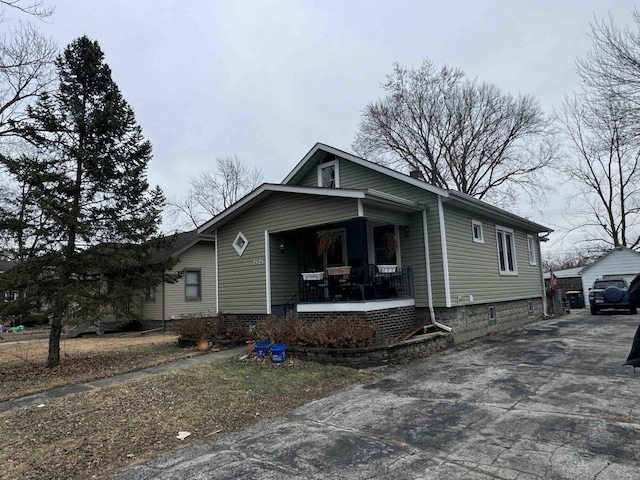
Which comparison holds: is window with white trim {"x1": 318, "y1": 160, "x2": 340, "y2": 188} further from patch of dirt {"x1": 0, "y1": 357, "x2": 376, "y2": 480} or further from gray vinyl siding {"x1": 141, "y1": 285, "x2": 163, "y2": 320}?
gray vinyl siding {"x1": 141, "y1": 285, "x2": 163, "y2": 320}

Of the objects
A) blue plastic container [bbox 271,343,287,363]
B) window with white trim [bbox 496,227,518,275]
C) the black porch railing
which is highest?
window with white trim [bbox 496,227,518,275]

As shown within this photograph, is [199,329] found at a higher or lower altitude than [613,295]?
lower

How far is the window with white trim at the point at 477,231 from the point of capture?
43.3 feet

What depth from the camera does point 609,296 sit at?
18641 mm

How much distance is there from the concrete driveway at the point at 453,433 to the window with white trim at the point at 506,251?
7.53 metres

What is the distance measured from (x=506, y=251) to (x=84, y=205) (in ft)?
45.6

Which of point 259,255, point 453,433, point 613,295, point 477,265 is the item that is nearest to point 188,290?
point 259,255

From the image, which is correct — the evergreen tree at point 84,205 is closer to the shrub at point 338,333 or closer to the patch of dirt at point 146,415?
the patch of dirt at point 146,415

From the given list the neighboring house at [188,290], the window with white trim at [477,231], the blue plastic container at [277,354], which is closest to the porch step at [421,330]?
the blue plastic container at [277,354]

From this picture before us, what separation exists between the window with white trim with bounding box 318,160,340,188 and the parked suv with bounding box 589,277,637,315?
13909 millimetres

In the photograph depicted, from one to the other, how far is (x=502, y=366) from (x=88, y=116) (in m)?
10.7

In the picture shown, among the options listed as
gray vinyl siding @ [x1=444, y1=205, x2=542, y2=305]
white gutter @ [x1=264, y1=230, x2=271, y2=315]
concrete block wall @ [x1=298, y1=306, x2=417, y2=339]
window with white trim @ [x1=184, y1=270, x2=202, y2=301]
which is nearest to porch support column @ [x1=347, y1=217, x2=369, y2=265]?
concrete block wall @ [x1=298, y1=306, x2=417, y2=339]

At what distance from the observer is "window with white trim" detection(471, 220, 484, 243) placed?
1320cm

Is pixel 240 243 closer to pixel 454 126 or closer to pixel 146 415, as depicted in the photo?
pixel 146 415
